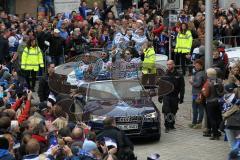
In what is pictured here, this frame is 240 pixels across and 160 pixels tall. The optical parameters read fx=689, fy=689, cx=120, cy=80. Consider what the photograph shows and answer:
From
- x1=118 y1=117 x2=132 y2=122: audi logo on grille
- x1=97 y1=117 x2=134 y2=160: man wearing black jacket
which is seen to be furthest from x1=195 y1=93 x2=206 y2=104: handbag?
x1=97 y1=117 x2=134 y2=160: man wearing black jacket

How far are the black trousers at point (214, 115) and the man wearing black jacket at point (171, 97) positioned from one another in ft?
4.60

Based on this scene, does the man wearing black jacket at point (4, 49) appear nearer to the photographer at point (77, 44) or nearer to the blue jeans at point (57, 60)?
the blue jeans at point (57, 60)

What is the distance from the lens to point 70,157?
9.95m

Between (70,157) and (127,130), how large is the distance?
18.8 feet

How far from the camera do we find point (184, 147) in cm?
1576

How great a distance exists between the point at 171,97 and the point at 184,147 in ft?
6.57

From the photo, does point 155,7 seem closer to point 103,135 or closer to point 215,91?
point 215,91

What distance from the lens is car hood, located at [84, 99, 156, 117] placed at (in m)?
15.7

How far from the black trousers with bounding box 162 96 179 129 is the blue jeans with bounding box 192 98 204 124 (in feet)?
1.57

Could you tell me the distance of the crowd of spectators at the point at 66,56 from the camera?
10805mm

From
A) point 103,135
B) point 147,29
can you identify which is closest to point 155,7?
point 147,29

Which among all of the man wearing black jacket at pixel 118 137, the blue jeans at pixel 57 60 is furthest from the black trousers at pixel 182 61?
the man wearing black jacket at pixel 118 137

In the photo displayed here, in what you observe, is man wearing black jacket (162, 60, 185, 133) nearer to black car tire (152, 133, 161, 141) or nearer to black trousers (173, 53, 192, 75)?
black car tire (152, 133, 161, 141)

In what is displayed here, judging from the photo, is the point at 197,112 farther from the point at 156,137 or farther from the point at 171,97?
the point at 156,137
